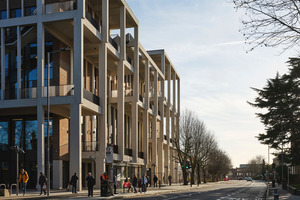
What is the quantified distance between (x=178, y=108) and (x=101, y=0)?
144 feet

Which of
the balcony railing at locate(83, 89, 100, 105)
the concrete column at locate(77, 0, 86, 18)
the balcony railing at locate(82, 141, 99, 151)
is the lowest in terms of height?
the balcony railing at locate(82, 141, 99, 151)

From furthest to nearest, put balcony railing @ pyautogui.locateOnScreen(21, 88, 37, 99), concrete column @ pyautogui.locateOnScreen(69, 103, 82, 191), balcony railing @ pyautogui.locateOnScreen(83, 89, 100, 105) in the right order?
balcony railing @ pyautogui.locateOnScreen(83, 89, 100, 105), balcony railing @ pyautogui.locateOnScreen(21, 88, 37, 99), concrete column @ pyautogui.locateOnScreen(69, 103, 82, 191)

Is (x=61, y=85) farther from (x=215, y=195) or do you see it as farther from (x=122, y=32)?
(x=215, y=195)

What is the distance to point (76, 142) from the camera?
35.1 metres

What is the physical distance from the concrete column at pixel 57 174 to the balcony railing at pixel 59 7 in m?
13.4

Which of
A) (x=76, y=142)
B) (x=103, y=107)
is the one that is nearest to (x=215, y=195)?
(x=76, y=142)

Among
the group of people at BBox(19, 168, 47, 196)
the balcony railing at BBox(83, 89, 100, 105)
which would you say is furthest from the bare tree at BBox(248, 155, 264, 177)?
the group of people at BBox(19, 168, 47, 196)

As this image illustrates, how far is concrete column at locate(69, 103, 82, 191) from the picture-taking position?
34.9m

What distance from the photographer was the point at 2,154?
41188 mm

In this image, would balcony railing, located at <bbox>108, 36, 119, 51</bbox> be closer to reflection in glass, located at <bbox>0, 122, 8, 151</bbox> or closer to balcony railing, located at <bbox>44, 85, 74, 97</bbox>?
balcony railing, located at <bbox>44, 85, 74, 97</bbox>

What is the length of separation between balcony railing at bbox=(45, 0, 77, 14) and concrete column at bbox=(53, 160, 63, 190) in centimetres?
1343

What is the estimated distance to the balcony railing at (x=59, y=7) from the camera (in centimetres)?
3672

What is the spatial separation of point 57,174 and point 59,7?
14731mm

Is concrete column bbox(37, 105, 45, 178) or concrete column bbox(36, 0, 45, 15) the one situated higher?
concrete column bbox(36, 0, 45, 15)
